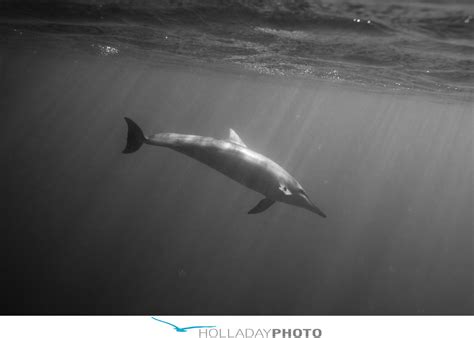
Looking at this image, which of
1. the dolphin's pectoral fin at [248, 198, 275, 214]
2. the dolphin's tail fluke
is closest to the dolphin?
the dolphin's pectoral fin at [248, 198, 275, 214]

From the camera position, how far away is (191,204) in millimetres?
40250

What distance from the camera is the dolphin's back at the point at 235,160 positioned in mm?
9086

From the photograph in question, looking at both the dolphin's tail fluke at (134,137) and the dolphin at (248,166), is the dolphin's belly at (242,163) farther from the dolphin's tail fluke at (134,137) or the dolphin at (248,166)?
the dolphin's tail fluke at (134,137)

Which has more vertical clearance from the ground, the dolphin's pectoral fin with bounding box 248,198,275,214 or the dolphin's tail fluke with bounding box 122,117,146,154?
the dolphin's tail fluke with bounding box 122,117,146,154

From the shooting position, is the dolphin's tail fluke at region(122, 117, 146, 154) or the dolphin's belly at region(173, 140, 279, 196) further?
the dolphin's tail fluke at region(122, 117, 146, 154)

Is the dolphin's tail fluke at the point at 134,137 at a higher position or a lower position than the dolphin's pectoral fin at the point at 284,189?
higher

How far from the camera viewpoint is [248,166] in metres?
9.09

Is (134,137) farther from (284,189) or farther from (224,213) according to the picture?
(224,213)

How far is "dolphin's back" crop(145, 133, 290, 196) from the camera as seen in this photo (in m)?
9.09

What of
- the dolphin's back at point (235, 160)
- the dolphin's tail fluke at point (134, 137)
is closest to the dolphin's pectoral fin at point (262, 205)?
the dolphin's back at point (235, 160)

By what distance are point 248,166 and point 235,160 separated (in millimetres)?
365

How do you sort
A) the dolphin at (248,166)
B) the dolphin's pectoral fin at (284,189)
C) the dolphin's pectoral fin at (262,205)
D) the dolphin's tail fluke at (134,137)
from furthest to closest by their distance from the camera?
the dolphin's tail fluke at (134,137)
the dolphin's pectoral fin at (262,205)
the dolphin at (248,166)
the dolphin's pectoral fin at (284,189)

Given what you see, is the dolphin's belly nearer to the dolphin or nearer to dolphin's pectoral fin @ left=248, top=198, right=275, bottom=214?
the dolphin

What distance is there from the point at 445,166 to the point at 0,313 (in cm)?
19601
